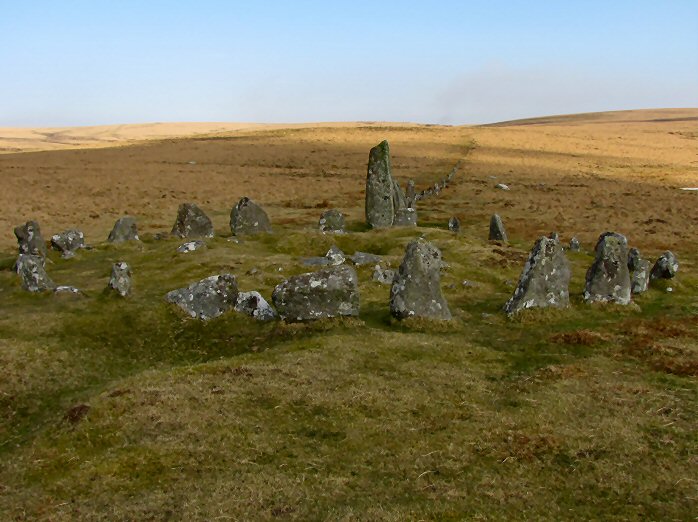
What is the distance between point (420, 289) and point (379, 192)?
669 inches

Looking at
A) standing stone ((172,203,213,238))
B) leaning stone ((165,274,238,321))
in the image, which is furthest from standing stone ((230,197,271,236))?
leaning stone ((165,274,238,321))

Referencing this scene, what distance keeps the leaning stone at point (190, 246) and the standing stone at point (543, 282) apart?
44.2ft

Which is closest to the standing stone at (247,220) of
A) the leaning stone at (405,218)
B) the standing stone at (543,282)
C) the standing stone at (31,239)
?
the leaning stone at (405,218)

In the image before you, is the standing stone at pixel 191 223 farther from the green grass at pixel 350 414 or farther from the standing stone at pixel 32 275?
the green grass at pixel 350 414

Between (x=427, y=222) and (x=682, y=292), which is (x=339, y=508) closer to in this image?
(x=682, y=292)

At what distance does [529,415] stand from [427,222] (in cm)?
2756

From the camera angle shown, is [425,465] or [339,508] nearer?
[339,508]

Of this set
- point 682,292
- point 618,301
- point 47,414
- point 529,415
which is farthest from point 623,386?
point 47,414

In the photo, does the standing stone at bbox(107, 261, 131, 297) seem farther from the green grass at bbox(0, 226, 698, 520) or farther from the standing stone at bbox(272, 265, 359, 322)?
the standing stone at bbox(272, 265, 359, 322)

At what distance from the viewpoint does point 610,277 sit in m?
20.4

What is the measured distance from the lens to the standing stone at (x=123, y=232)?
101 feet

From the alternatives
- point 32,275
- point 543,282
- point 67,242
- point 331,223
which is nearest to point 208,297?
point 32,275

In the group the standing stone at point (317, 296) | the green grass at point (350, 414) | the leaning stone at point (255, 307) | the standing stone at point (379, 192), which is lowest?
the green grass at point (350, 414)

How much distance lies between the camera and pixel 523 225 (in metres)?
39.4
